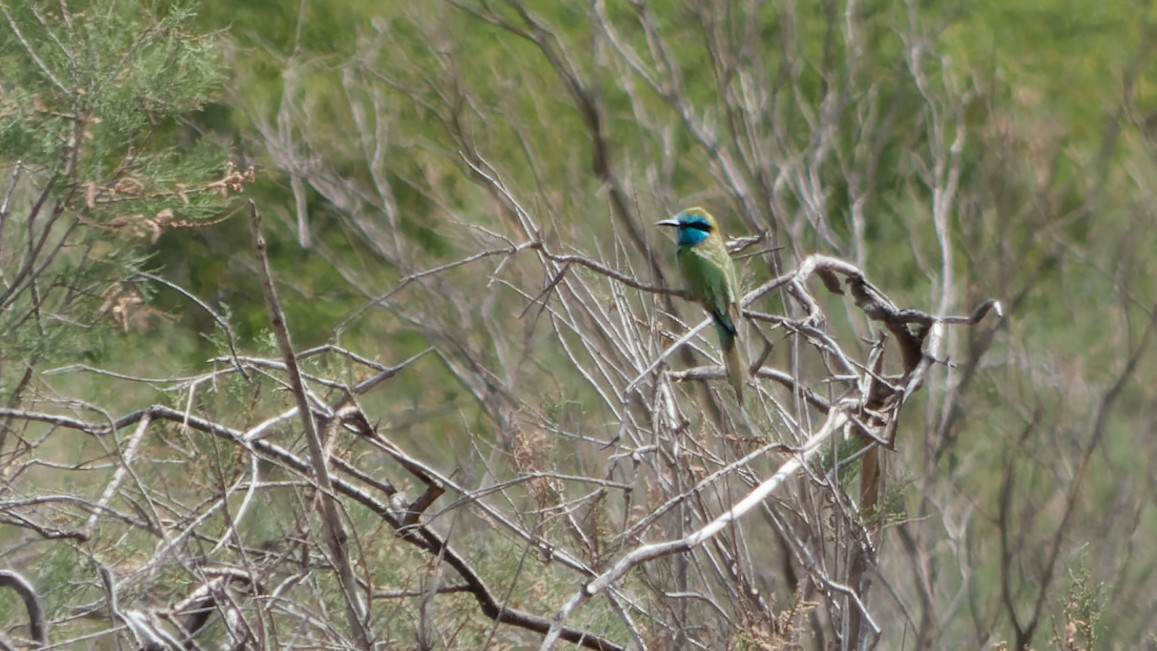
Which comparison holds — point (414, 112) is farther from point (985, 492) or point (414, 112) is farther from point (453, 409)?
point (985, 492)

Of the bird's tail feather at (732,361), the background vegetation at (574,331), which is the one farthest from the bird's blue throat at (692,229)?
the bird's tail feather at (732,361)

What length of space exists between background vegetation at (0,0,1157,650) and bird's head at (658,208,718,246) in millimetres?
201

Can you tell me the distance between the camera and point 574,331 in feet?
14.4

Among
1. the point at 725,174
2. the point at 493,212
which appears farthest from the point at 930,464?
the point at 493,212

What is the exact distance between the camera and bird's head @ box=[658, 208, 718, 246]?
528 centimetres

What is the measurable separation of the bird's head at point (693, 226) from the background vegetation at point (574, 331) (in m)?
0.20

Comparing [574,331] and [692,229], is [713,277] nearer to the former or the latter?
[574,331]

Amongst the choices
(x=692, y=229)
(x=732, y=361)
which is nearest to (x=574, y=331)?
(x=732, y=361)

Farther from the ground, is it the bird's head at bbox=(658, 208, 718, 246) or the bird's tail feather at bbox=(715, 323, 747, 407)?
the bird's tail feather at bbox=(715, 323, 747, 407)

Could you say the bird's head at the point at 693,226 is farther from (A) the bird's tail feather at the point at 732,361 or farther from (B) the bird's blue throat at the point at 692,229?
(A) the bird's tail feather at the point at 732,361

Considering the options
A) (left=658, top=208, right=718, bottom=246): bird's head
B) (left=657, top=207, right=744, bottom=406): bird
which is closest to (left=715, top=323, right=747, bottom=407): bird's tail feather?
(left=657, top=207, right=744, bottom=406): bird

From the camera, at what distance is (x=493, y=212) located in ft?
35.3

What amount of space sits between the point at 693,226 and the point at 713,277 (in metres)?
0.73

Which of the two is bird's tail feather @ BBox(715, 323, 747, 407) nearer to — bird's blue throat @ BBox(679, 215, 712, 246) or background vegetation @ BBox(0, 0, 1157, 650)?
background vegetation @ BBox(0, 0, 1157, 650)
